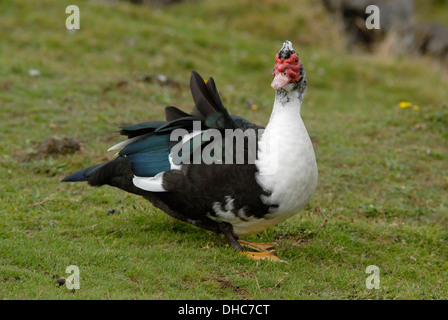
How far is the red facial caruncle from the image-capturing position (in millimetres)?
4297

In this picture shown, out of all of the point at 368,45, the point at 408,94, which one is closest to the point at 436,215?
the point at 408,94

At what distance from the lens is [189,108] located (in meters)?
8.65

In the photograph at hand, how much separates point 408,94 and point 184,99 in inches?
184

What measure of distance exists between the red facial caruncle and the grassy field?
1.34 metres

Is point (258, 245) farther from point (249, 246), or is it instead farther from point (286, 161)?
point (286, 161)

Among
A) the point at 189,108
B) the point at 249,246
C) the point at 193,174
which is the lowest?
the point at 249,246

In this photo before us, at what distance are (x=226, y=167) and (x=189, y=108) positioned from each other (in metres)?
4.40

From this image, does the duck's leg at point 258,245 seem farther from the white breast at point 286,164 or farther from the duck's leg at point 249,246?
the white breast at point 286,164

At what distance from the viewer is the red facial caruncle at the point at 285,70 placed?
430 centimetres

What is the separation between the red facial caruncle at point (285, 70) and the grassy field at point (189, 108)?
4.40 feet

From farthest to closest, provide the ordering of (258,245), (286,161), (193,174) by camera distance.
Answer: (258,245)
(193,174)
(286,161)

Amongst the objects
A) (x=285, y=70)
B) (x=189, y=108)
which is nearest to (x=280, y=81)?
(x=285, y=70)

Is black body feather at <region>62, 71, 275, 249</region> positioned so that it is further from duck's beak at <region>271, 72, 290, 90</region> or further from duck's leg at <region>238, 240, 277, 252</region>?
duck's beak at <region>271, 72, 290, 90</region>
